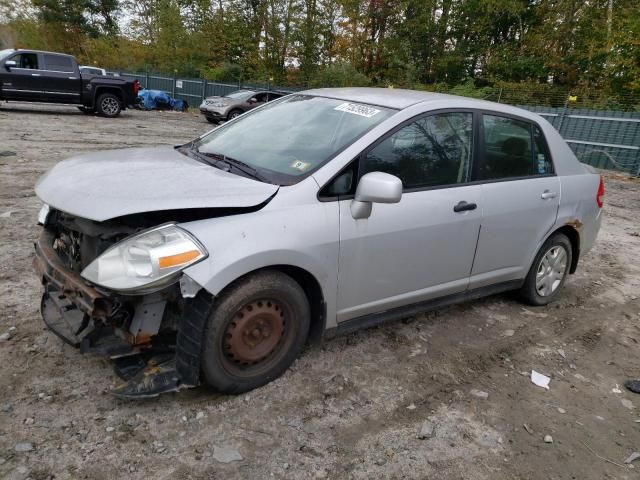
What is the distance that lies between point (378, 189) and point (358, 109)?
0.82 m

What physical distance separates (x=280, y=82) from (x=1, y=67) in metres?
21.1

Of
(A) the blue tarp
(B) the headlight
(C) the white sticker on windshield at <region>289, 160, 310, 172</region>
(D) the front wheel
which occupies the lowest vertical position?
(A) the blue tarp

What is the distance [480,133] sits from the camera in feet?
11.2

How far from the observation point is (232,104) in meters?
17.5

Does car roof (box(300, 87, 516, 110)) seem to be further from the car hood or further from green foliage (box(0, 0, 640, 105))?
green foliage (box(0, 0, 640, 105))

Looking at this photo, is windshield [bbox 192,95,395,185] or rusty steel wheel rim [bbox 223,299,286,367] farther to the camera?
windshield [bbox 192,95,395,185]

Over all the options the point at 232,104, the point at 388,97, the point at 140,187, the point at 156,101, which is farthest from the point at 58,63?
the point at 140,187

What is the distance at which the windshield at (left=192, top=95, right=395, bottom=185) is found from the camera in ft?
9.16

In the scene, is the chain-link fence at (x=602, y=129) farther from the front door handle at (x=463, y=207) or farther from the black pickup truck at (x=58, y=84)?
the black pickup truck at (x=58, y=84)

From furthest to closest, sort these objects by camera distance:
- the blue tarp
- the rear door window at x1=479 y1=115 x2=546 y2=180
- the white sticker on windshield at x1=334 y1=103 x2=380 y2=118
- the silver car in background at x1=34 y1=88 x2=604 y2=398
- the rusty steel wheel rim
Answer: the blue tarp → the rear door window at x1=479 y1=115 x2=546 y2=180 → the white sticker on windshield at x1=334 y1=103 x2=380 y2=118 → the rusty steel wheel rim → the silver car in background at x1=34 y1=88 x2=604 y2=398

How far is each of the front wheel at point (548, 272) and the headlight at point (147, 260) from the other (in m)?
3.02

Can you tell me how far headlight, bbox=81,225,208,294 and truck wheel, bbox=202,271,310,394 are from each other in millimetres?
287

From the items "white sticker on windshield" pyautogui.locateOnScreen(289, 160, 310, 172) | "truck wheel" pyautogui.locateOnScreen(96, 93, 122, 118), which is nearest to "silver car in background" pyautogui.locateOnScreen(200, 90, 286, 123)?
"truck wheel" pyautogui.locateOnScreen(96, 93, 122, 118)

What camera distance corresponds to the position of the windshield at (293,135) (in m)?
2.79
